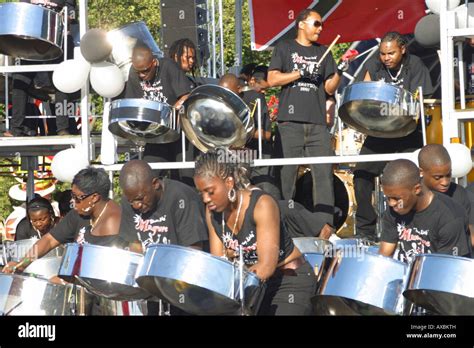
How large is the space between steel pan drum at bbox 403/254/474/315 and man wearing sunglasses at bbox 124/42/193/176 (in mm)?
2145

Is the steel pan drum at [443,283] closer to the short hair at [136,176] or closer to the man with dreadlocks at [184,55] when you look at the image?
the short hair at [136,176]

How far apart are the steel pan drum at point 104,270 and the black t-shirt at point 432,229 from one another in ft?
3.13

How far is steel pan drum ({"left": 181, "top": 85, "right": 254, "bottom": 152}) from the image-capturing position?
5.63 metres

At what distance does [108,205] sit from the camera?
16.7ft

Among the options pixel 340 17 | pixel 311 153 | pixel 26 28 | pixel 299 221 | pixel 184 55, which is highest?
pixel 340 17

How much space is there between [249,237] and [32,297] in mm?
876

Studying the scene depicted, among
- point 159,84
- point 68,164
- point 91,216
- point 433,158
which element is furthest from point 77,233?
point 433,158

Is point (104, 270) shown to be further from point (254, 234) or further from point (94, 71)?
point (94, 71)

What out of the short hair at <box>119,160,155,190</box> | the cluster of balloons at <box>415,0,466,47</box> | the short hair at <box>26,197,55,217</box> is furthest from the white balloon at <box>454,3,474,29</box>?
the short hair at <box>26,197,55,217</box>

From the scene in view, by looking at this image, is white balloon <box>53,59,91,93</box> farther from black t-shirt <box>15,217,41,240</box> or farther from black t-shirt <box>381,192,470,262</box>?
black t-shirt <box>381,192,470,262</box>

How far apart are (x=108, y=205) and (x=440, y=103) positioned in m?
Answer: 1.79

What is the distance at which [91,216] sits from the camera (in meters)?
5.12
